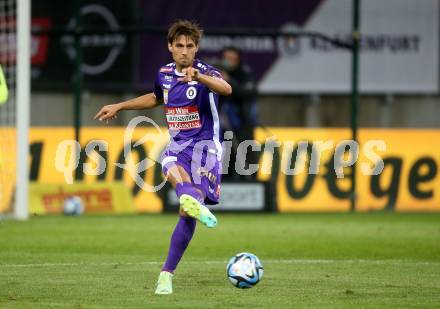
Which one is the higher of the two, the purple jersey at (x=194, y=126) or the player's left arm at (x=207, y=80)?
the player's left arm at (x=207, y=80)

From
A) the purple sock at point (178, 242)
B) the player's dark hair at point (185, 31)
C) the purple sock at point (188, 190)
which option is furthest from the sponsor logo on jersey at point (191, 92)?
the purple sock at point (178, 242)

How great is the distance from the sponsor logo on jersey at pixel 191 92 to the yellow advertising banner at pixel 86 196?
9252mm

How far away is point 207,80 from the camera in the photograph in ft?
30.0

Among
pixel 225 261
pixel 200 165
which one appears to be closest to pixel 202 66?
pixel 200 165

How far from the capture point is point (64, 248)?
13.4 meters

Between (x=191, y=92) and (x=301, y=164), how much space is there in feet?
33.1

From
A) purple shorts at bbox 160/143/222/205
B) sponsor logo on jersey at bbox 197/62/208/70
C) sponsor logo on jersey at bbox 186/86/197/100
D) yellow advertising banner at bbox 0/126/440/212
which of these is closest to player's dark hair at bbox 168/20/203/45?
sponsor logo on jersey at bbox 197/62/208/70

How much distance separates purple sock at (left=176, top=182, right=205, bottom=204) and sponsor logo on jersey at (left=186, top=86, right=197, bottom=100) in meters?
0.79

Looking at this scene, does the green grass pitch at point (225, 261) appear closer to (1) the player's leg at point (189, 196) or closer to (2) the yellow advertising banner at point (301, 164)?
(1) the player's leg at point (189, 196)

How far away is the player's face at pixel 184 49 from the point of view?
9.52 m

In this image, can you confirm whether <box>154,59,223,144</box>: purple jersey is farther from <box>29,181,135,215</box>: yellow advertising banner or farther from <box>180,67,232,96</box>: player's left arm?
<box>29,181,135,215</box>: yellow advertising banner

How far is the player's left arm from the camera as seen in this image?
895cm

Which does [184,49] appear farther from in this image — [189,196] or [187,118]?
[189,196]

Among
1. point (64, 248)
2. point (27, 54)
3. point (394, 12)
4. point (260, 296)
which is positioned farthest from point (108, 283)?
point (394, 12)
